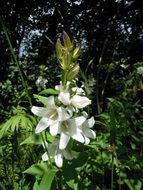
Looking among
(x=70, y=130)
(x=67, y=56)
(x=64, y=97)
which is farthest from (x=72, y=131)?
(x=67, y=56)


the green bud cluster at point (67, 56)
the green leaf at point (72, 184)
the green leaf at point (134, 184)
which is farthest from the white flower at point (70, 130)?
the green leaf at point (134, 184)

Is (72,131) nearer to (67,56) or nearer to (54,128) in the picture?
(54,128)

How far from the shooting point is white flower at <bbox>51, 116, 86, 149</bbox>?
4.80 ft

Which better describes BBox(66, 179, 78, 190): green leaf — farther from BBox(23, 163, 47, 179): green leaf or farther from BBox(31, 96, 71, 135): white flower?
BBox(31, 96, 71, 135): white flower

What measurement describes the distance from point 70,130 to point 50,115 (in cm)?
9

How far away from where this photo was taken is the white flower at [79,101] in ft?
4.76

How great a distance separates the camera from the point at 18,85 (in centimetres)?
738

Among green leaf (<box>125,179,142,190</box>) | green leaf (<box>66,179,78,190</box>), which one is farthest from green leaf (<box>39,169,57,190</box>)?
green leaf (<box>125,179,142,190</box>)

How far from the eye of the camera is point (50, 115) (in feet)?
4.97

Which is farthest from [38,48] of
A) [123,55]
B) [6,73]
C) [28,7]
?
[6,73]

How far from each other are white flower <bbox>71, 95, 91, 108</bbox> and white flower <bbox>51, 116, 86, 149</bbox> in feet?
0.14

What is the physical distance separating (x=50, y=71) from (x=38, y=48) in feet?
12.6

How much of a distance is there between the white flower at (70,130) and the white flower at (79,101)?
4cm

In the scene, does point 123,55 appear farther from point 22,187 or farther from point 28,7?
point 22,187
